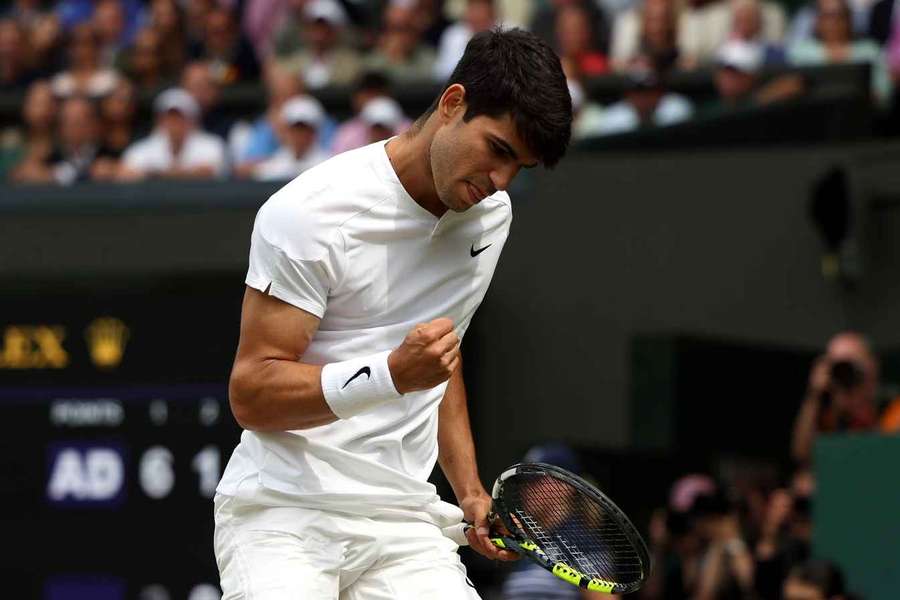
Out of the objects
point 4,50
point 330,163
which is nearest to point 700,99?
point 4,50

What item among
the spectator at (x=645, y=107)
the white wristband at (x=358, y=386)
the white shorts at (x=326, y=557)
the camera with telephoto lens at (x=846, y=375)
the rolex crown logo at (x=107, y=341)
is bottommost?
the rolex crown logo at (x=107, y=341)

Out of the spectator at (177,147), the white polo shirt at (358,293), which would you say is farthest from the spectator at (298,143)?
the white polo shirt at (358,293)

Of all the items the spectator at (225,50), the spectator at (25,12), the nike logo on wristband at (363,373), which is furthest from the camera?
the spectator at (25,12)

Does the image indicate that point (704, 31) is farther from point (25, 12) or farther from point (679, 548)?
point (25, 12)

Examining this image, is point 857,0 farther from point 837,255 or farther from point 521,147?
point 521,147

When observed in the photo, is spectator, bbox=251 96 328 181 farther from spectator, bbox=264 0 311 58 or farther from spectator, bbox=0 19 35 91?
spectator, bbox=0 19 35 91

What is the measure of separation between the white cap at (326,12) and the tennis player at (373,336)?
715cm

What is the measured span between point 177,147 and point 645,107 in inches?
104

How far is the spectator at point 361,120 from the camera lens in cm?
997

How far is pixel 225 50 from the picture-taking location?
12242mm

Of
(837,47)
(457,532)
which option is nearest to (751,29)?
(837,47)

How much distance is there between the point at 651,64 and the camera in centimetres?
1035

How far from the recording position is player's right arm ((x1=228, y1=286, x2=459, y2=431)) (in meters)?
3.98

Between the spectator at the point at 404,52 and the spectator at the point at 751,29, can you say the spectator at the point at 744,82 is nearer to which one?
the spectator at the point at 751,29
